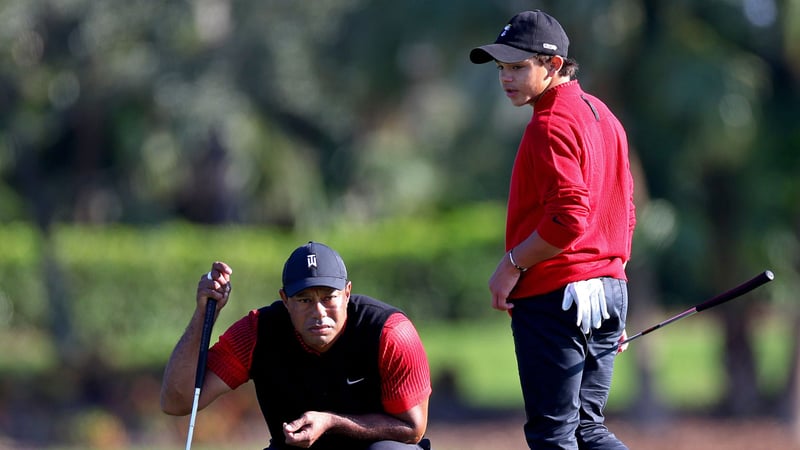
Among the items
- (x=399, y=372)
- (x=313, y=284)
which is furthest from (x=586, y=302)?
(x=313, y=284)

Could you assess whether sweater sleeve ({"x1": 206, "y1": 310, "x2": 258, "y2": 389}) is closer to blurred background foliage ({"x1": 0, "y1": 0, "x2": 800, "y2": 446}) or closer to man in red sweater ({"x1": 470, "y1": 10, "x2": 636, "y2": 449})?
man in red sweater ({"x1": 470, "y1": 10, "x2": 636, "y2": 449})

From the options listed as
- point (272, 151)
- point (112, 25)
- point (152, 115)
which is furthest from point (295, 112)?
point (112, 25)

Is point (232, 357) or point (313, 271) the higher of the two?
point (313, 271)

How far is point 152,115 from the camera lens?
18.6 meters

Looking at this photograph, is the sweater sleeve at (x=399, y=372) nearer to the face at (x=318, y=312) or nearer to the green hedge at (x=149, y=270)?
the face at (x=318, y=312)

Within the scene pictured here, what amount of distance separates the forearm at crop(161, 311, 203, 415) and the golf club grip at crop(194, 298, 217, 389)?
44mm

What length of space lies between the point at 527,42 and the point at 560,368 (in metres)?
1.26

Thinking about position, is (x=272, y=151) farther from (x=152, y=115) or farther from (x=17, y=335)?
(x=17, y=335)

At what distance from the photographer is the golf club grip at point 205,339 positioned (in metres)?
4.86

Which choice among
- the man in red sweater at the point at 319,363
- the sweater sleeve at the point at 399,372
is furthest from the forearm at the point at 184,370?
the sweater sleeve at the point at 399,372

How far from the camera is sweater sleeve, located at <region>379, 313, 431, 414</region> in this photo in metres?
4.87

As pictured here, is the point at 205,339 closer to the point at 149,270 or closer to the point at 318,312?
the point at 318,312

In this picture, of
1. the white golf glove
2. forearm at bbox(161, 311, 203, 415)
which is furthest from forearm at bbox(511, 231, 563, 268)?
forearm at bbox(161, 311, 203, 415)

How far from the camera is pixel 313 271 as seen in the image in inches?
188
